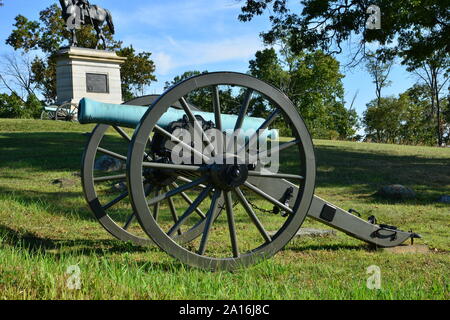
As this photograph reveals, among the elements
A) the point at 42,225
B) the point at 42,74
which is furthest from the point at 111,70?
the point at 42,225

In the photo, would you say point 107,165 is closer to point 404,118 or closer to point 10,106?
point 10,106

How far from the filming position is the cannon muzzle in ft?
13.4

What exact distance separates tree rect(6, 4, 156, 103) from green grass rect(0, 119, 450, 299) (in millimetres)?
25295

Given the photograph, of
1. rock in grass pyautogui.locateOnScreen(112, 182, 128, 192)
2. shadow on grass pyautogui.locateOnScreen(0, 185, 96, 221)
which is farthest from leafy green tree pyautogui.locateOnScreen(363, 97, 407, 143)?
shadow on grass pyautogui.locateOnScreen(0, 185, 96, 221)

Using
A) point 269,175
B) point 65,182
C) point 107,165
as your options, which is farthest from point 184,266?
point 107,165

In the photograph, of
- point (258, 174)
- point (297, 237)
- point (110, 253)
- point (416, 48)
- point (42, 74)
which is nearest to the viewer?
point (258, 174)

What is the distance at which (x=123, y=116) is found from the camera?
427 centimetres

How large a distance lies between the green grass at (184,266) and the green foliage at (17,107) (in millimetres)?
21535

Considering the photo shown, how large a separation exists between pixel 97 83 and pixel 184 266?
68.9 ft

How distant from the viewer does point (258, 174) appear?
432 centimetres

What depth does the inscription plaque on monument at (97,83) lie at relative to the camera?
2356 centimetres

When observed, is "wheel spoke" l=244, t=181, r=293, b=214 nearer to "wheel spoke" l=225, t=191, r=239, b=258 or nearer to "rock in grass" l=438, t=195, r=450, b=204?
"wheel spoke" l=225, t=191, r=239, b=258

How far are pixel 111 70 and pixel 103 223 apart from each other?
66.6ft
